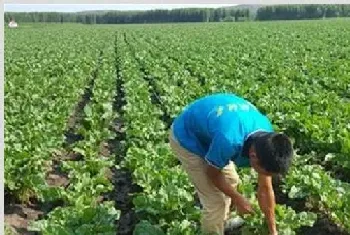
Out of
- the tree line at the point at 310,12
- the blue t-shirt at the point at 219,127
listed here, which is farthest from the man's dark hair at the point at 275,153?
the tree line at the point at 310,12

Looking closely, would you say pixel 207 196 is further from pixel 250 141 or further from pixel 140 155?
pixel 140 155

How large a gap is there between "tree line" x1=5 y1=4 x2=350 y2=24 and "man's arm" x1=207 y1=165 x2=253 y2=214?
3207 inches

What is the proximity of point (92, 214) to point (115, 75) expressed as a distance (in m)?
11.7

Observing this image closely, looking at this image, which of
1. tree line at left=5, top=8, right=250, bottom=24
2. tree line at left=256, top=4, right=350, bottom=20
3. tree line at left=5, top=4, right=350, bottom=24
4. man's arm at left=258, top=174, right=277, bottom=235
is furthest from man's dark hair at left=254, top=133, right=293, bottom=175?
tree line at left=5, top=8, right=250, bottom=24

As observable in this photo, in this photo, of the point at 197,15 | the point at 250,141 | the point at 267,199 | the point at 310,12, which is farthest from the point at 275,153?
the point at 197,15

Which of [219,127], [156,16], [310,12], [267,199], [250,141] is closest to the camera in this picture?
[250,141]

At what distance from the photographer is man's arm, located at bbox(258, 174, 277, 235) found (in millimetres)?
4676

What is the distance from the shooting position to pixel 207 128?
4.75m

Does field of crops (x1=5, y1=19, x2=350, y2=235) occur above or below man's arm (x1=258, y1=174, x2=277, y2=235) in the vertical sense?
below

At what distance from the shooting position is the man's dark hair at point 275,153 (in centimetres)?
402

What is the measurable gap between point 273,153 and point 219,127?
57cm

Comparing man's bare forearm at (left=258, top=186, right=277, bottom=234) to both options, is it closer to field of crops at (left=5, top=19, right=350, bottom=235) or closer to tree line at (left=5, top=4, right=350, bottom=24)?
field of crops at (left=5, top=19, right=350, bottom=235)

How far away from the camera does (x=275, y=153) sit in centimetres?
402

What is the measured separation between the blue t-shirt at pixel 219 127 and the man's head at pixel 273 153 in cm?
27
